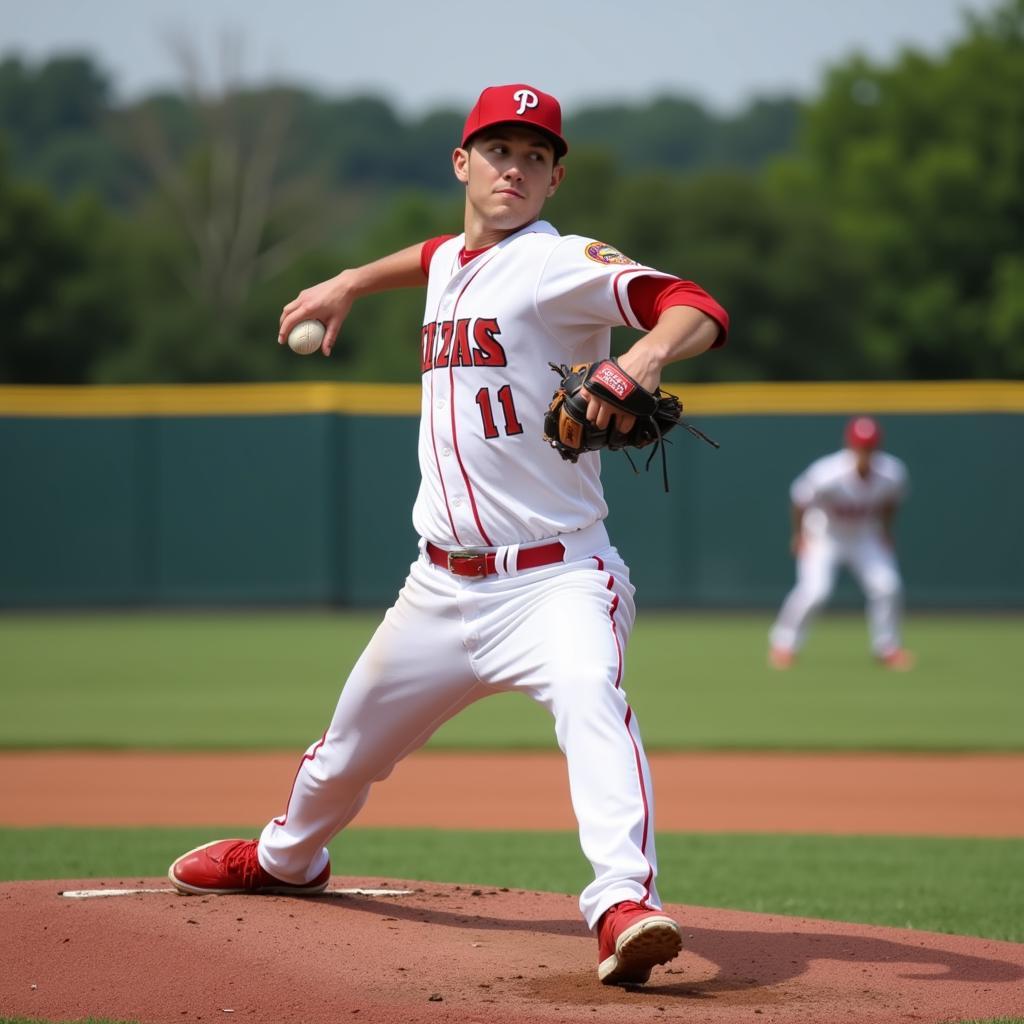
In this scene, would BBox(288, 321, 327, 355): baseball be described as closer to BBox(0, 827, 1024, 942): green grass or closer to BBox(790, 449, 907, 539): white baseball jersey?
BBox(0, 827, 1024, 942): green grass

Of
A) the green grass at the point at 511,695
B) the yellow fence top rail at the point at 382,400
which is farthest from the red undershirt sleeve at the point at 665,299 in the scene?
the yellow fence top rail at the point at 382,400

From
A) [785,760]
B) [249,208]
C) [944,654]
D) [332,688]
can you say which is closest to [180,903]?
[785,760]

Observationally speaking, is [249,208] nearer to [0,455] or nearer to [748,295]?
[748,295]

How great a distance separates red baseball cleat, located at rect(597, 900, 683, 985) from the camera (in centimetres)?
328

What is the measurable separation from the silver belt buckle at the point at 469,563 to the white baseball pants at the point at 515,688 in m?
0.03

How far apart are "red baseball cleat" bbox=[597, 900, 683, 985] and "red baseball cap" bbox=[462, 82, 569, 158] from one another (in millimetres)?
1658

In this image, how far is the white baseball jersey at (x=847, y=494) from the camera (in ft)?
40.9

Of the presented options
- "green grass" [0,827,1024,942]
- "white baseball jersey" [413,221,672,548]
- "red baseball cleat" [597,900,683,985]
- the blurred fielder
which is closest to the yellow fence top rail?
the blurred fielder

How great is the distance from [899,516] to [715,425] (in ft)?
6.87

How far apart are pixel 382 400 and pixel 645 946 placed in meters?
14.7

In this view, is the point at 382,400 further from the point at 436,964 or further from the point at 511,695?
the point at 436,964

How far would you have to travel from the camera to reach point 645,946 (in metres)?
3.30

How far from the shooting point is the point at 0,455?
1758 cm

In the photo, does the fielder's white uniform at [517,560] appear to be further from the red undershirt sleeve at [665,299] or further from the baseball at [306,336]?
the baseball at [306,336]
